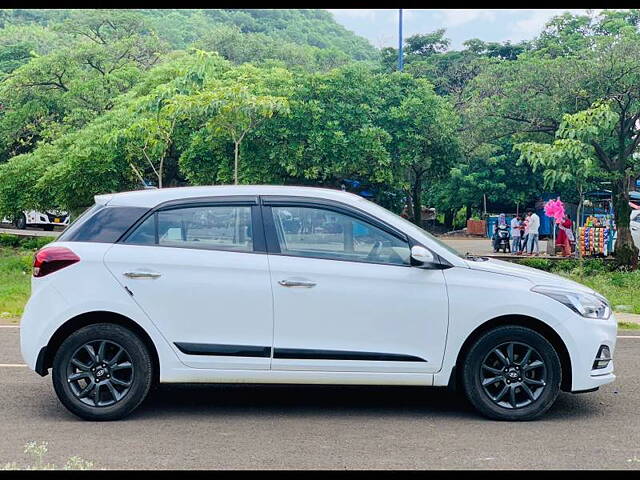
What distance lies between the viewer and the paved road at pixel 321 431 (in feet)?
18.0

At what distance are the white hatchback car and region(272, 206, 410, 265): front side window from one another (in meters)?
0.06

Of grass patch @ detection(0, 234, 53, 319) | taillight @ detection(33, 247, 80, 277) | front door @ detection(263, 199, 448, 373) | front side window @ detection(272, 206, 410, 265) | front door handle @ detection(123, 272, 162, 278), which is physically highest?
front side window @ detection(272, 206, 410, 265)

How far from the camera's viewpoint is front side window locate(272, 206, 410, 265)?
6527 millimetres

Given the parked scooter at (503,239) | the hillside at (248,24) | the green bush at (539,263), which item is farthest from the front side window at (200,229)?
the hillside at (248,24)

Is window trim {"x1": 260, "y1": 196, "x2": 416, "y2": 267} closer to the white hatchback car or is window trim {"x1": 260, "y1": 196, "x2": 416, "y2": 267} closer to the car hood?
the white hatchback car

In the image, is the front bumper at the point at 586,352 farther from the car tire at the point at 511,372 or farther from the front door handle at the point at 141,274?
the front door handle at the point at 141,274

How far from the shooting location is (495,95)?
25938 mm

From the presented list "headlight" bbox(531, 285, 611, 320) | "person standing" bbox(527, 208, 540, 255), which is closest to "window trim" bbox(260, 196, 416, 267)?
"headlight" bbox(531, 285, 611, 320)

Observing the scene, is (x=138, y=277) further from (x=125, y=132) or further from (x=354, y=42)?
(x=354, y=42)

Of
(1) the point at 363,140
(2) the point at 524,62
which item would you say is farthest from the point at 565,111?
(1) the point at 363,140

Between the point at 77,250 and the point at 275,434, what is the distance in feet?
6.78

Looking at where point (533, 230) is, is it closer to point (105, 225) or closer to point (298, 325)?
point (298, 325)

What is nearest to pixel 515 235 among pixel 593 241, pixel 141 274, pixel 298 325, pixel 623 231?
pixel 593 241

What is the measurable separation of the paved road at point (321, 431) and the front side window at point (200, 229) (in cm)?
135
